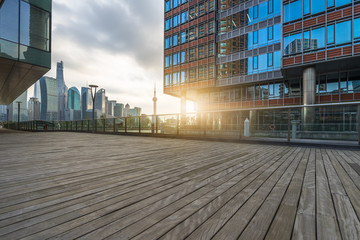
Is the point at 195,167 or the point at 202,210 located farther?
the point at 195,167

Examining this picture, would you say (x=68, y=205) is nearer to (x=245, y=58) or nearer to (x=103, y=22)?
(x=103, y=22)

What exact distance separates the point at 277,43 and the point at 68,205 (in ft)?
79.8

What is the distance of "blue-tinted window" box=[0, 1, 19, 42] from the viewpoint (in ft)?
38.7

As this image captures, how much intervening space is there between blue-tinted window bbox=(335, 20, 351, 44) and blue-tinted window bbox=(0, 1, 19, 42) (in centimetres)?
2626

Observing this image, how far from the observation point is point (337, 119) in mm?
6332

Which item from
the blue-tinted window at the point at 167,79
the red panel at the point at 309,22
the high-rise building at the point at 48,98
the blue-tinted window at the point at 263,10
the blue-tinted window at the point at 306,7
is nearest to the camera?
the red panel at the point at 309,22

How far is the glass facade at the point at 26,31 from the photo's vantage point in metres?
11.9

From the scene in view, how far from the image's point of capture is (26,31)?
41.9 feet

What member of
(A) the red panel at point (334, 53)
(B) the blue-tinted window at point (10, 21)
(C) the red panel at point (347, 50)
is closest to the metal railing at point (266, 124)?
(B) the blue-tinted window at point (10, 21)

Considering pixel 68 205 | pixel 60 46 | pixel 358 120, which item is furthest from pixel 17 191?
pixel 60 46

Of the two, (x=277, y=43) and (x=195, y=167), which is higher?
(x=277, y=43)

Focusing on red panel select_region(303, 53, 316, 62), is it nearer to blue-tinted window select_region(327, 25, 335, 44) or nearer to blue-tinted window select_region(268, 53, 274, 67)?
blue-tinted window select_region(327, 25, 335, 44)

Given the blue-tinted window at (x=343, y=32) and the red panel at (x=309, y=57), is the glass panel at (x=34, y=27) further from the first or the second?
the blue-tinted window at (x=343, y=32)

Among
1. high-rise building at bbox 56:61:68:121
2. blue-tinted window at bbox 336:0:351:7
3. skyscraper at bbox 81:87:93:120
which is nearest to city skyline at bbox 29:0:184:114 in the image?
blue-tinted window at bbox 336:0:351:7
